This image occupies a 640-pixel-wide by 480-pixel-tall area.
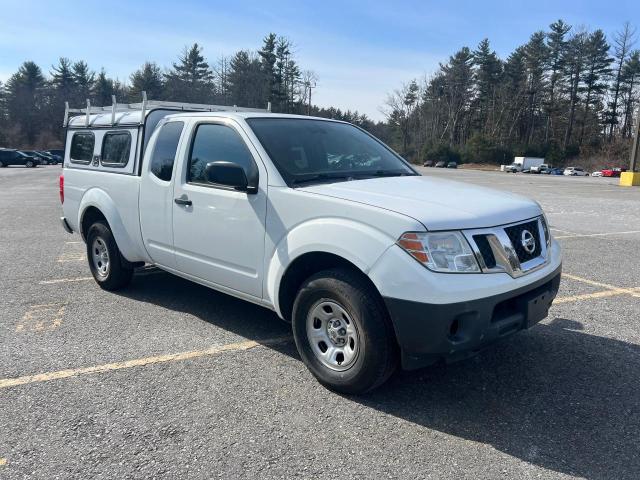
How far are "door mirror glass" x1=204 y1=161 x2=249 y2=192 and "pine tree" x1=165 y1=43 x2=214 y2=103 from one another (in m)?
75.9

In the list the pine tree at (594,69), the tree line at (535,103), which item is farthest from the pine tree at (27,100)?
the pine tree at (594,69)

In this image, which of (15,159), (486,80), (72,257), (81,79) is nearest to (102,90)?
(81,79)

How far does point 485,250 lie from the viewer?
10.5ft

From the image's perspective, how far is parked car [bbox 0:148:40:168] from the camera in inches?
1968

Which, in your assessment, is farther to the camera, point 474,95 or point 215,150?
point 474,95

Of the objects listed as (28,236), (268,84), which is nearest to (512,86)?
(268,84)

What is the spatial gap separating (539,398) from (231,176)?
2.65 m

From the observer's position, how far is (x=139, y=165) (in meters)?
5.21

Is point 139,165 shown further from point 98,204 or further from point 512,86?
point 512,86

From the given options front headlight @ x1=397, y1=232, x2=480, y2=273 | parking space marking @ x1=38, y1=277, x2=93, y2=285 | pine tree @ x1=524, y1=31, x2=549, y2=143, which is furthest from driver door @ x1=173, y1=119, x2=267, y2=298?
pine tree @ x1=524, y1=31, x2=549, y2=143

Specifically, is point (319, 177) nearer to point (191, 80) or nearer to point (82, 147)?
point (82, 147)

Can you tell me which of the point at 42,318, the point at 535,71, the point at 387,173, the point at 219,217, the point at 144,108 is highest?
the point at 535,71

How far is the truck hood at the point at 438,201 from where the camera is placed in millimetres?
3162

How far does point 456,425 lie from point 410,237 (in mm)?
1203
